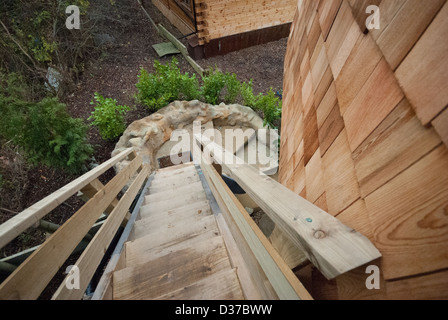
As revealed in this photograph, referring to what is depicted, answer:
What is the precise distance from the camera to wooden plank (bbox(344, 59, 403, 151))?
630mm

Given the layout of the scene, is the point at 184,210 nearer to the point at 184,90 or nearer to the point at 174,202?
the point at 174,202

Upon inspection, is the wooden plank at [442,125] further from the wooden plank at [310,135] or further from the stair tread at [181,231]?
the stair tread at [181,231]

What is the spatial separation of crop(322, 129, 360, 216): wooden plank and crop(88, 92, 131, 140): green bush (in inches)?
183

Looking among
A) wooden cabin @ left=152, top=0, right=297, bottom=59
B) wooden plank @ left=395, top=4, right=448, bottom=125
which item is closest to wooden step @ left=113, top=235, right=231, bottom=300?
wooden plank @ left=395, top=4, right=448, bottom=125

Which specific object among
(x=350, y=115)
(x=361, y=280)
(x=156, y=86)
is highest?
(x=156, y=86)

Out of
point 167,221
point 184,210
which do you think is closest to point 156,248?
point 167,221

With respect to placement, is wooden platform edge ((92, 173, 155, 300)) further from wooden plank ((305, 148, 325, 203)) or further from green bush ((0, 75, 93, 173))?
green bush ((0, 75, 93, 173))

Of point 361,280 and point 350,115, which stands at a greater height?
point 350,115

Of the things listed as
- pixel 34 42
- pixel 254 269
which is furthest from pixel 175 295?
pixel 34 42

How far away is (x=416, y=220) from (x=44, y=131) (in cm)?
461

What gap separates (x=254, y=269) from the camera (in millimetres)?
949

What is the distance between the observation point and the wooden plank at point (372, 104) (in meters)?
0.63
